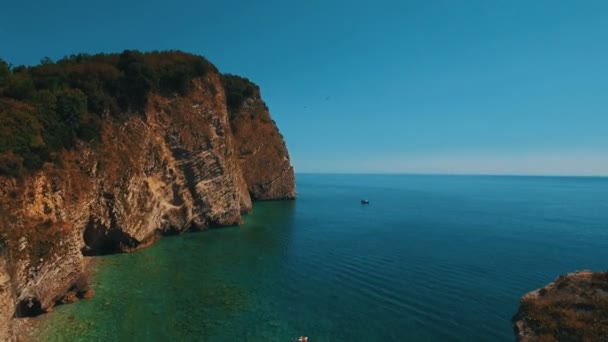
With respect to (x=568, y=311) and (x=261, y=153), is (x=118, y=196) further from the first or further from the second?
(x=261, y=153)

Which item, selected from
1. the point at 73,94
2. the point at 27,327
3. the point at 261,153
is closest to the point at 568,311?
the point at 27,327

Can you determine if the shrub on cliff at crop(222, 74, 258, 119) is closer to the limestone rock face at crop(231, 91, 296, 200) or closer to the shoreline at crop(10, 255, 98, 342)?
the limestone rock face at crop(231, 91, 296, 200)

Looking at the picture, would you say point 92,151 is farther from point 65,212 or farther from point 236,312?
point 236,312

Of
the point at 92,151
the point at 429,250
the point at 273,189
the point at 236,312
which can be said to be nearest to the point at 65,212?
the point at 92,151

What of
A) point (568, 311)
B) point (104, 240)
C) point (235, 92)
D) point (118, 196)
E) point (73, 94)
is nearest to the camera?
point (568, 311)

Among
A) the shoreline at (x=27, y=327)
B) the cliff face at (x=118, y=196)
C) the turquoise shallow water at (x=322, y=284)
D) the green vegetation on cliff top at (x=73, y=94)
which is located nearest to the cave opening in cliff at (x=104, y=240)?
the cliff face at (x=118, y=196)

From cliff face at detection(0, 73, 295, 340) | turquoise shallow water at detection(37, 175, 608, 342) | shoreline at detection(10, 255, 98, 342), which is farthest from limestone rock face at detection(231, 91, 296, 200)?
shoreline at detection(10, 255, 98, 342)
